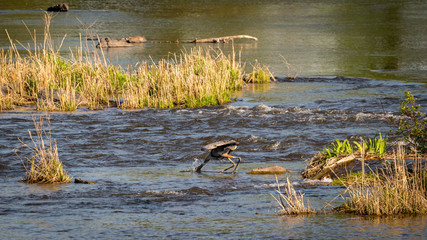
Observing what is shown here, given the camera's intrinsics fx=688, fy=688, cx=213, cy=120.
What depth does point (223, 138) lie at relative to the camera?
528 inches

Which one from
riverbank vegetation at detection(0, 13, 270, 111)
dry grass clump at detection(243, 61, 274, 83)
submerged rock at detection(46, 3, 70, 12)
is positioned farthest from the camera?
submerged rock at detection(46, 3, 70, 12)

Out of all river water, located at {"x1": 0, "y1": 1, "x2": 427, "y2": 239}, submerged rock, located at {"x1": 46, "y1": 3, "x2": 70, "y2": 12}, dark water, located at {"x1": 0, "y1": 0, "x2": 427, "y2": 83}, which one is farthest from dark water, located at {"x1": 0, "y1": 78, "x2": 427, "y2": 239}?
submerged rock, located at {"x1": 46, "y1": 3, "x2": 70, "y2": 12}

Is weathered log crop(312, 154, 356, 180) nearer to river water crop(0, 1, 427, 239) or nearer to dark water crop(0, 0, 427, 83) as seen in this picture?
river water crop(0, 1, 427, 239)

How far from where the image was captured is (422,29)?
3734cm

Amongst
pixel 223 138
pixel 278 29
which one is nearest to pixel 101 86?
pixel 223 138

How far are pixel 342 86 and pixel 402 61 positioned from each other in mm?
6411

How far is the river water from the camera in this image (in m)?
7.04

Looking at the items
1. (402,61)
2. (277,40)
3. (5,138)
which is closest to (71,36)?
(277,40)

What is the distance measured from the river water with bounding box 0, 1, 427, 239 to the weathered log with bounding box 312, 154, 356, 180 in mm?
426

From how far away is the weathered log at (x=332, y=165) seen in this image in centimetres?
942

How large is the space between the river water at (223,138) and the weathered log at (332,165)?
426mm

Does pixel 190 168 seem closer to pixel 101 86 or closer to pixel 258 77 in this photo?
pixel 101 86

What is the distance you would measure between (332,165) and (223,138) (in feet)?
13.7

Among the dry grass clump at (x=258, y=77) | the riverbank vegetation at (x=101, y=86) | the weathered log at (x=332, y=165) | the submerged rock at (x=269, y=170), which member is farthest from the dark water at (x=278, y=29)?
the submerged rock at (x=269, y=170)
